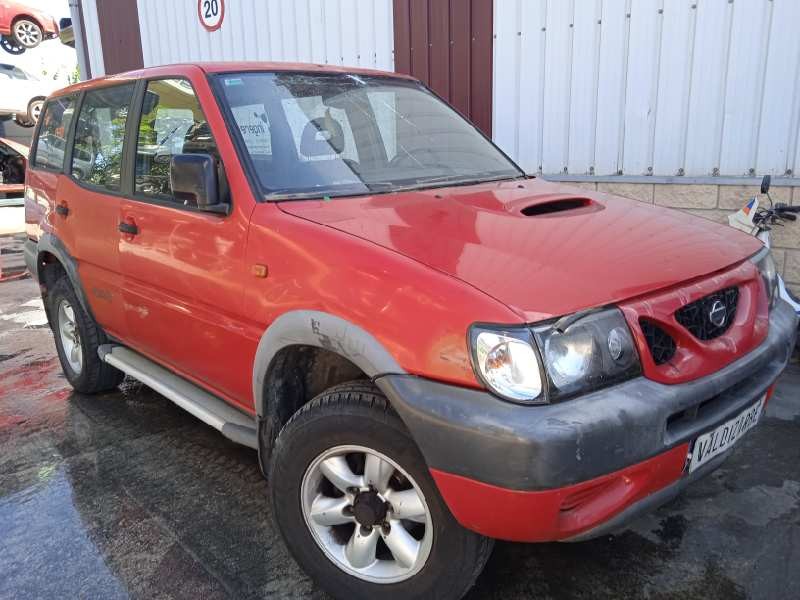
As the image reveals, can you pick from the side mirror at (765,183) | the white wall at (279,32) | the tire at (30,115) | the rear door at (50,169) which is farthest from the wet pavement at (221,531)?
the tire at (30,115)

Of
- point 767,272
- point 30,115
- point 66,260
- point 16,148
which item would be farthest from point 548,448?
point 30,115

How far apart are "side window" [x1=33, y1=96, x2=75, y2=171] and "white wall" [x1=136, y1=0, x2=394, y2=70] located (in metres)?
3.31

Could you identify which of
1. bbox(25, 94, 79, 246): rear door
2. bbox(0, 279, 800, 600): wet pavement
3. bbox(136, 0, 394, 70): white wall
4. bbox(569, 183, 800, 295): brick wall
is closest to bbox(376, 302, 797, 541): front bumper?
bbox(0, 279, 800, 600): wet pavement

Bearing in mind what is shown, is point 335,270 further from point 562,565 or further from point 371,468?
point 562,565

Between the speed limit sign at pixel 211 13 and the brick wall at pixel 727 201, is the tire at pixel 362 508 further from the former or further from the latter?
the speed limit sign at pixel 211 13

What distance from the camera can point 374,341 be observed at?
189cm

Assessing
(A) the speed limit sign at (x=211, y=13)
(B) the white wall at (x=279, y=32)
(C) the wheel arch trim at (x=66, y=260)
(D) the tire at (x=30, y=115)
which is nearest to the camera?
(C) the wheel arch trim at (x=66, y=260)

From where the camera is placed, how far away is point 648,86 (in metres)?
4.78

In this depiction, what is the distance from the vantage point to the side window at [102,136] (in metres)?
3.33

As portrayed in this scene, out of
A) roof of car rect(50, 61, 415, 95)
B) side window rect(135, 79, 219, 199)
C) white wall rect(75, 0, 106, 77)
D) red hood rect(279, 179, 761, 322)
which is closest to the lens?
red hood rect(279, 179, 761, 322)

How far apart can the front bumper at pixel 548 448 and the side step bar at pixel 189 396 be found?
1.02 m

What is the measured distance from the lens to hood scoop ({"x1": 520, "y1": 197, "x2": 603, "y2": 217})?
248 centimetres

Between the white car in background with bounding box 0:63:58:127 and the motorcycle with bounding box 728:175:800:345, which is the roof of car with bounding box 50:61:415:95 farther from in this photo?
the white car in background with bounding box 0:63:58:127

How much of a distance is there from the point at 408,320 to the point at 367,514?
0.69m
